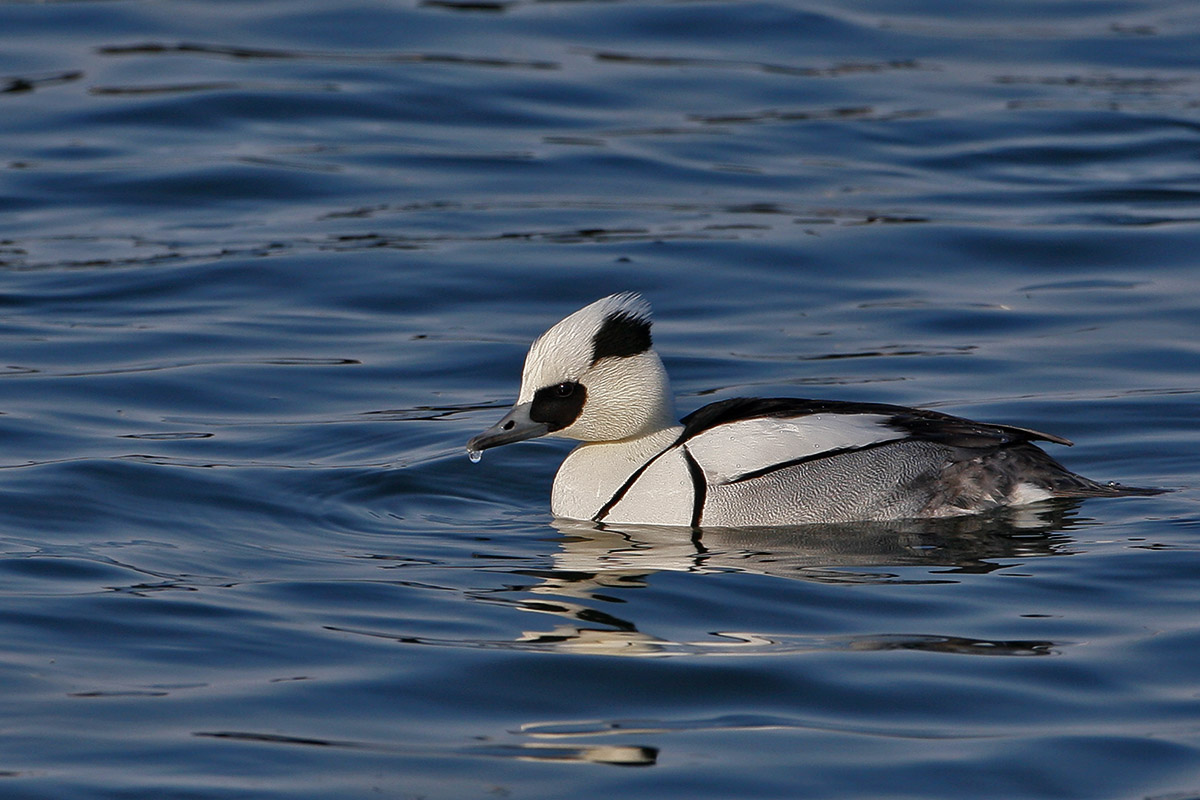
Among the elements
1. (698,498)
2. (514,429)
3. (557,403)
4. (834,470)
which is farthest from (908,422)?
(514,429)

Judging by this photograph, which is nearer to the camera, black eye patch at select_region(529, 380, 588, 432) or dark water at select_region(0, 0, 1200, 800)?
dark water at select_region(0, 0, 1200, 800)

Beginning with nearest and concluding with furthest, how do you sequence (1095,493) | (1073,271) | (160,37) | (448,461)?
(1095,493) < (448,461) < (1073,271) < (160,37)

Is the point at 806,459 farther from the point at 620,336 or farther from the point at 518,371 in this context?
the point at 518,371

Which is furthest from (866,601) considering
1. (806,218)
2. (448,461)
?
(806,218)

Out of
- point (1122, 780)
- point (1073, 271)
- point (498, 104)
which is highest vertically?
point (498, 104)

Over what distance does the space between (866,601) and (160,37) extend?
15099 millimetres

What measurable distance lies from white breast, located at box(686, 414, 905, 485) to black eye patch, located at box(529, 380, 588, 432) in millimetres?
591

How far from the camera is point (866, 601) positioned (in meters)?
7.18

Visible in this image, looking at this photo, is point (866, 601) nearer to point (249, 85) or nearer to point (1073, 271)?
point (1073, 271)

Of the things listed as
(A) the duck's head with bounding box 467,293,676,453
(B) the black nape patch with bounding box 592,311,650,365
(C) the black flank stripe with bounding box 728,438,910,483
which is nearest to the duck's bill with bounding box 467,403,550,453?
(A) the duck's head with bounding box 467,293,676,453

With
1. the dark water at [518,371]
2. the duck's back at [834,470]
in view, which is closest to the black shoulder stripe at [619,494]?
the duck's back at [834,470]

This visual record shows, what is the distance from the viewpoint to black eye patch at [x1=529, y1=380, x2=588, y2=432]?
8523 millimetres

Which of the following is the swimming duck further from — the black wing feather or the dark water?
the dark water

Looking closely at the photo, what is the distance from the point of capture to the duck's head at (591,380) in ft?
27.8
